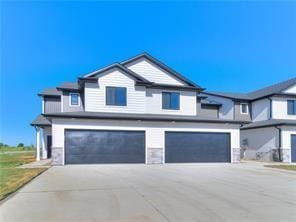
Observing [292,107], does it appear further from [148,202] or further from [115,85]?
[148,202]

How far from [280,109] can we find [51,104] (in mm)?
22945

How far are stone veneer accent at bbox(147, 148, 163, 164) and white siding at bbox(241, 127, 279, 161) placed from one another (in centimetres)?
1124

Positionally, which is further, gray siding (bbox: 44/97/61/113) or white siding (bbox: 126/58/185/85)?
gray siding (bbox: 44/97/61/113)

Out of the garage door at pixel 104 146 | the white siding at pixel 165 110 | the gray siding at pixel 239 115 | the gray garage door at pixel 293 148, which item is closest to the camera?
the garage door at pixel 104 146

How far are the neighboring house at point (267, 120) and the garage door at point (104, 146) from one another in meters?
12.6

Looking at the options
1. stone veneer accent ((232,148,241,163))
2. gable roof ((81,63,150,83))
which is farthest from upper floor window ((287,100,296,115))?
gable roof ((81,63,150,83))

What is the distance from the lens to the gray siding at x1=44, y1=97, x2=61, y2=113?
85.8ft

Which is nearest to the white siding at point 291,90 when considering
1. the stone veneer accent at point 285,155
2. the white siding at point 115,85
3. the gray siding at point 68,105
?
the stone veneer accent at point 285,155

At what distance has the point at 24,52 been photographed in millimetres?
15727

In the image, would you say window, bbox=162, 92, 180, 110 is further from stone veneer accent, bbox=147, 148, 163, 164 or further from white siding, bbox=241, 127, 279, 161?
white siding, bbox=241, 127, 279, 161

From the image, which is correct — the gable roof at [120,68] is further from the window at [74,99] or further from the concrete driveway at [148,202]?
the concrete driveway at [148,202]

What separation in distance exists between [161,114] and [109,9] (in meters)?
10.9

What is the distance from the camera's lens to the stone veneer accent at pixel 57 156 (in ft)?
56.4

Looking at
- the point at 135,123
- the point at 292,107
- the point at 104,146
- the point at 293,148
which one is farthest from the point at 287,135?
the point at 104,146
